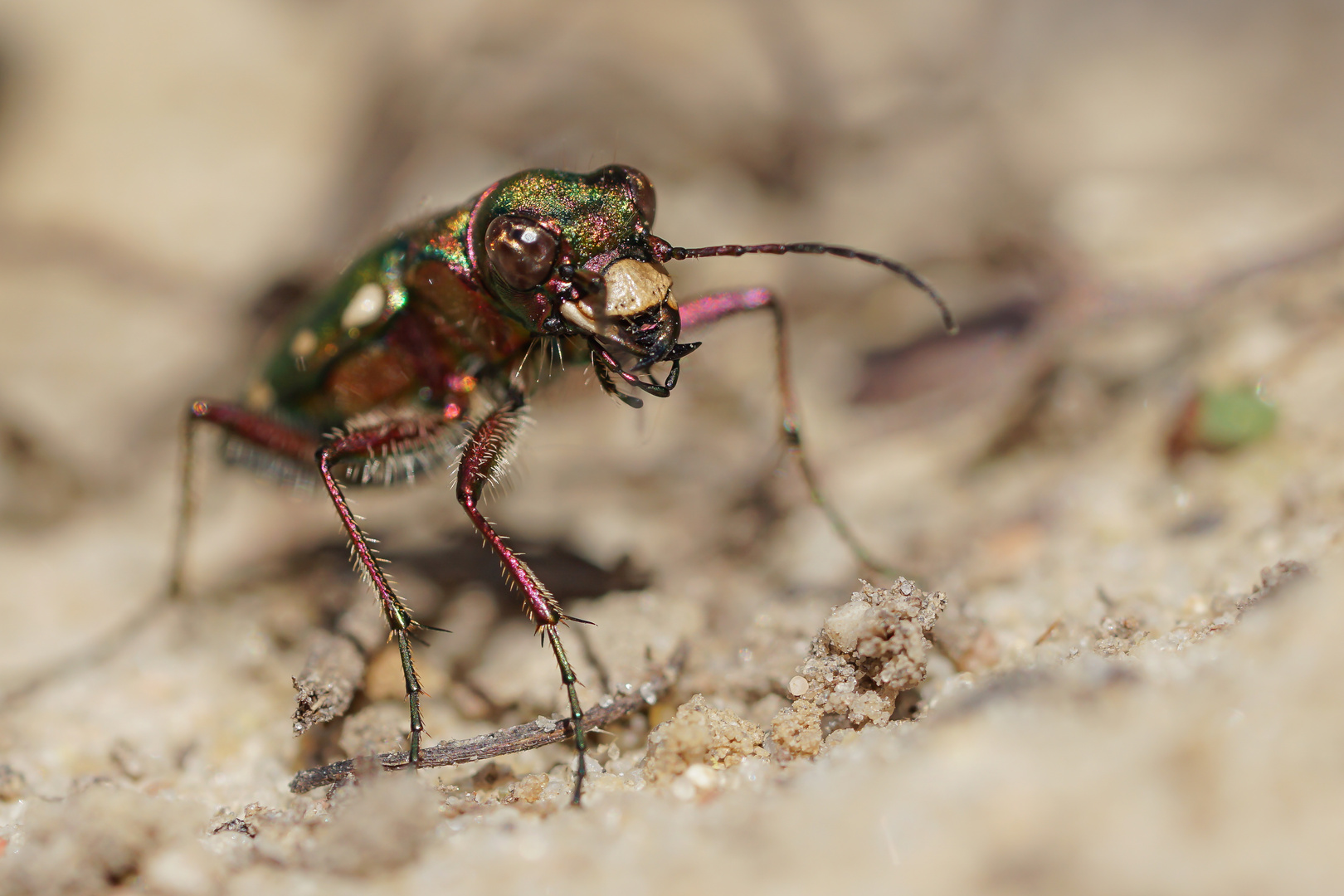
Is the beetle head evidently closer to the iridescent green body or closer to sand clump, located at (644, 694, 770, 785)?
the iridescent green body

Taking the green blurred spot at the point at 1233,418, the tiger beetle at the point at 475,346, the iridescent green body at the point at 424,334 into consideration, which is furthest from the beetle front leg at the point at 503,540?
the green blurred spot at the point at 1233,418

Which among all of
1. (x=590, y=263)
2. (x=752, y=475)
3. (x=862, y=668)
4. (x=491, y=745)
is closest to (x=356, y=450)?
(x=590, y=263)

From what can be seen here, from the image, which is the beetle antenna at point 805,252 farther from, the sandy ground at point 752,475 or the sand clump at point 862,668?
the sand clump at point 862,668

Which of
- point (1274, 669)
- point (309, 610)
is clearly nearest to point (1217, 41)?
point (1274, 669)

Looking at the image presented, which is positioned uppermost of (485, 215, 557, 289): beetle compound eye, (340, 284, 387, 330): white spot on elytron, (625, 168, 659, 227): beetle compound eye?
(340, 284, 387, 330): white spot on elytron

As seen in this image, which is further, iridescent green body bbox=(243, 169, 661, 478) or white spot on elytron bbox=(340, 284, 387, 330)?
white spot on elytron bbox=(340, 284, 387, 330)

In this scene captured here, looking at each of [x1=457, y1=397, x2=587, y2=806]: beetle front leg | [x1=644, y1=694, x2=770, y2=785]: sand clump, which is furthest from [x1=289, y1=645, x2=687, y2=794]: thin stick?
[x1=644, y1=694, x2=770, y2=785]: sand clump
